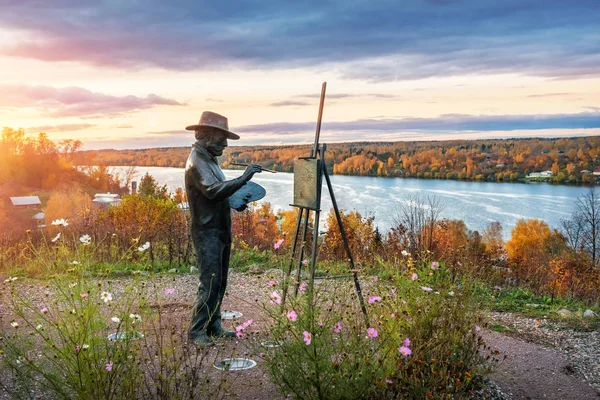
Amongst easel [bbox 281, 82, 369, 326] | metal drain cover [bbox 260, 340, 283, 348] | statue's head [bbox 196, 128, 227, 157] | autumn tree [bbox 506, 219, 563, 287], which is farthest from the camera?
autumn tree [bbox 506, 219, 563, 287]

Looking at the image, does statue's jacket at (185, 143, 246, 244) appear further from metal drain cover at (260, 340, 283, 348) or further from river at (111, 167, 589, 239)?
river at (111, 167, 589, 239)

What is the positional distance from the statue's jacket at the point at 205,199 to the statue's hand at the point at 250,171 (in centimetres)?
25

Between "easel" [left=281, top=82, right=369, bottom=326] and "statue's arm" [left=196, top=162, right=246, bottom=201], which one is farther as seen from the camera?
"easel" [left=281, top=82, right=369, bottom=326]

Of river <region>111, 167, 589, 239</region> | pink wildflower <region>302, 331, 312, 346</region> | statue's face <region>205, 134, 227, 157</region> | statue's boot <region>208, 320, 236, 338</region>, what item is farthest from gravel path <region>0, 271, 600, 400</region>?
river <region>111, 167, 589, 239</region>

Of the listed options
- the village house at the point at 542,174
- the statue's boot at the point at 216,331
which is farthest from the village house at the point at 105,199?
the village house at the point at 542,174

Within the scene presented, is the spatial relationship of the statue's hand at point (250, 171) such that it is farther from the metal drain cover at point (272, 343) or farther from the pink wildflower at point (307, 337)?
the pink wildflower at point (307, 337)

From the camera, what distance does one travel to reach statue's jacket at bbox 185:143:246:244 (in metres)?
5.69

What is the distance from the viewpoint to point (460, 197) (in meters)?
63.9

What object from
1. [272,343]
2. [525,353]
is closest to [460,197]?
[525,353]

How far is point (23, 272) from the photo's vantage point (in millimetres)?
10430

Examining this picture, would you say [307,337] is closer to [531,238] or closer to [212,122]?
[212,122]

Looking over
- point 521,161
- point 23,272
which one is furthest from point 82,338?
point 521,161

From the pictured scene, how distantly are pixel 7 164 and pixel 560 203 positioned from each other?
54.0 meters

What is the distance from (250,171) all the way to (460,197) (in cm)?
6122
